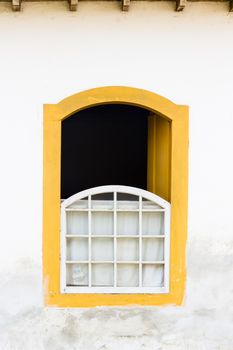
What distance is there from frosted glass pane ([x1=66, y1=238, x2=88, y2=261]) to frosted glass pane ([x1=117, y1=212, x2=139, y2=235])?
425 mm

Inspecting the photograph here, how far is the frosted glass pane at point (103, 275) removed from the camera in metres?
5.35

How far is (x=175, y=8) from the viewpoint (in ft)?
17.2

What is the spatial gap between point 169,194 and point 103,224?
2.76ft

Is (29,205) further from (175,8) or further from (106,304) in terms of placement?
(175,8)

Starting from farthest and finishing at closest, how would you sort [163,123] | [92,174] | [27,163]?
[92,174] → [163,123] → [27,163]

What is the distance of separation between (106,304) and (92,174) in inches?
158

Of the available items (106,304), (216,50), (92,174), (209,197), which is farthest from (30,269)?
(92,174)

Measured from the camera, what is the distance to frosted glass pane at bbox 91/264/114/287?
17.6 feet

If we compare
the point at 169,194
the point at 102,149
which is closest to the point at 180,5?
the point at 169,194

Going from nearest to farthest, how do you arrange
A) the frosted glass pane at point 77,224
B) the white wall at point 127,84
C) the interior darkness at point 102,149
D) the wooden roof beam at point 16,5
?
the wooden roof beam at point 16,5 → the white wall at point 127,84 → the frosted glass pane at point 77,224 → the interior darkness at point 102,149

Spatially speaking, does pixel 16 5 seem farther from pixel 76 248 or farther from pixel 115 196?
pixel 76 248

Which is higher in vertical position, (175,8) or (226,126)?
(175,8)

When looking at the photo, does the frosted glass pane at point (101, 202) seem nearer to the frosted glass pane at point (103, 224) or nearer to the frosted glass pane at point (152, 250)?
the frosted glass pane at point (103, 224)

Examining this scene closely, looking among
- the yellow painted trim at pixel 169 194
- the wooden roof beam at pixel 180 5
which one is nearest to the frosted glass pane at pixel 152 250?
the yellow painted trim at pixel 169 194
